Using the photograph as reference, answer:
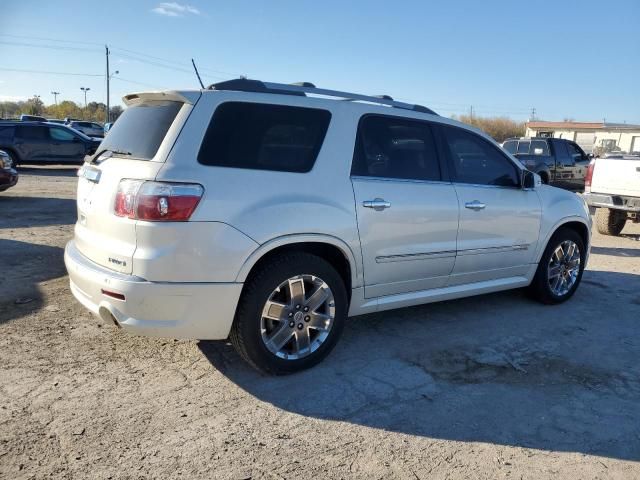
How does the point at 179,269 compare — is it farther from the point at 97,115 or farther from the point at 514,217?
the point at 97,115

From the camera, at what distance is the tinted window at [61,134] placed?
717 inches

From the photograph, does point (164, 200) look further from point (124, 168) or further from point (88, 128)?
point (88, 128)

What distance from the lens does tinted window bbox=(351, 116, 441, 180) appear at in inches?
158

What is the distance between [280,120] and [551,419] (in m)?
2.55

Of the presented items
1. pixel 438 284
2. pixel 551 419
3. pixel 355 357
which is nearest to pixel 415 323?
pixel 438 284

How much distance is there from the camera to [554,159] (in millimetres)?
15680

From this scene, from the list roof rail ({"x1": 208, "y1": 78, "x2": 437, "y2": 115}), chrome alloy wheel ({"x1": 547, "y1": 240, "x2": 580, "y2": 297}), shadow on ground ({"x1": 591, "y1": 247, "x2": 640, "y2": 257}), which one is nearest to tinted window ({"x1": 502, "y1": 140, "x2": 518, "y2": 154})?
shadow on ground ({"x1": 591, "y1": 247, "x2": 640, "y2": 257})

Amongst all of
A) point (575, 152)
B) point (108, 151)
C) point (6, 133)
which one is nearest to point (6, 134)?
point (6, 133)

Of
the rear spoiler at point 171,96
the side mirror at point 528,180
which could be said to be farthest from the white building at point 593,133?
the rear spoiler at point 171,96

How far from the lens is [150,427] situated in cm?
302

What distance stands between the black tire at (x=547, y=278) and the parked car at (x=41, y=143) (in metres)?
17.1

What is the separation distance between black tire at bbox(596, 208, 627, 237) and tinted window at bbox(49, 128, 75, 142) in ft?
53.8

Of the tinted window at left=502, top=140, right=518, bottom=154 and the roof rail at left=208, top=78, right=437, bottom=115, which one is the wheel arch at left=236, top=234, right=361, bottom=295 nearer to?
the roof rail at left=208, top=78, right=437, bottom=115

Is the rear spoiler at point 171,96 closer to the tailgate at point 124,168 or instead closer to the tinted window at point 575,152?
the tailgate at point 124,168
